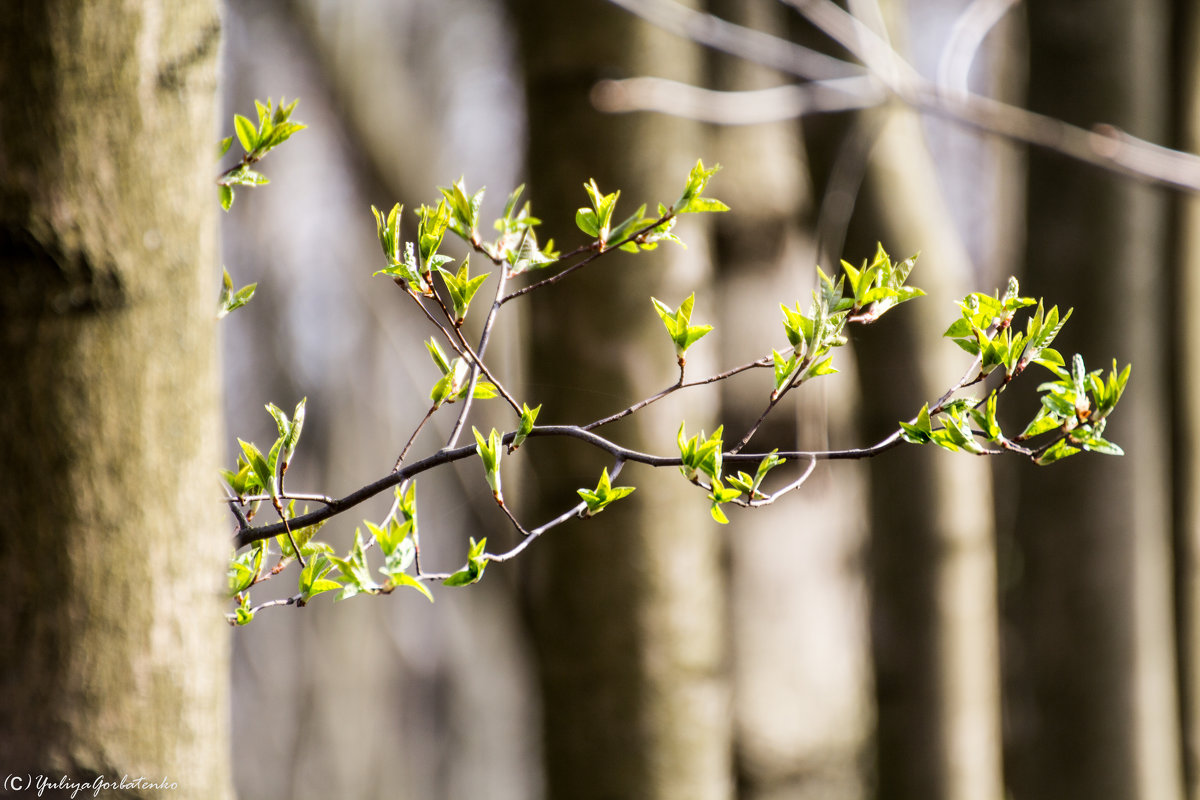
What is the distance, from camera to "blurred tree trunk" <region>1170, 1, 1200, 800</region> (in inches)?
47.7

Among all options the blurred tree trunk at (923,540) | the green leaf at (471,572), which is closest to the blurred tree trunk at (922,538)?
the blurred tree trunk at (923,540)

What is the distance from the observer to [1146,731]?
1.15m

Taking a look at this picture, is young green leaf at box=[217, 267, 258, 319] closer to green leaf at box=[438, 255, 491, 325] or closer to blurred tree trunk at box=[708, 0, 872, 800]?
green leaf at box=[438, 255, 491, 325]

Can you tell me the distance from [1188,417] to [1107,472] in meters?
0.20

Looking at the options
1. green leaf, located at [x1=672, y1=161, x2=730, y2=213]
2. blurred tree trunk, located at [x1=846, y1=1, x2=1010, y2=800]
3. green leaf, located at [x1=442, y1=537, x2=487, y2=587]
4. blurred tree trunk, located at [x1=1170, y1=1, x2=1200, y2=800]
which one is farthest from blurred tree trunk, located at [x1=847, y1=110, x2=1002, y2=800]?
green leaf, located at [x1=442, y1=537, x2=487, y2=587]

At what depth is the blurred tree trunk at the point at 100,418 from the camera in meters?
0.27

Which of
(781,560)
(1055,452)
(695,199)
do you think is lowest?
(781,560)

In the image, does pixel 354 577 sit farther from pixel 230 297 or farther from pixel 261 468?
pixel 230 297

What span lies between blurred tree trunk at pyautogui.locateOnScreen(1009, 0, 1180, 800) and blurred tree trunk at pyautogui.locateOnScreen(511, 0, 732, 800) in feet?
1.63

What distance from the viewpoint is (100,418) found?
0.90ft

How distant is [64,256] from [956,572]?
1.20 m

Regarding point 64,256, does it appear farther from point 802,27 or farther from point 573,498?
point 802,27

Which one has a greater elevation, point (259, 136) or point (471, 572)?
point (259, 136)

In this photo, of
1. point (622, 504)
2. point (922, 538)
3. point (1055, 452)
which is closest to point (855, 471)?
point (922, 538)
